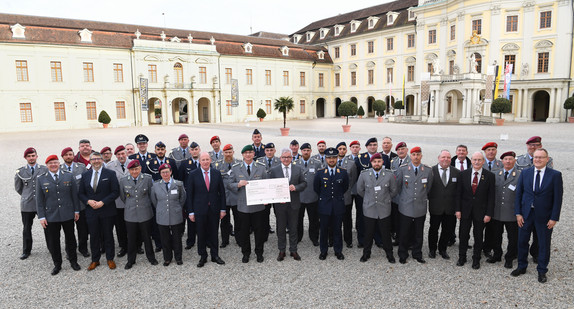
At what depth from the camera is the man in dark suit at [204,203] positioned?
635 cm

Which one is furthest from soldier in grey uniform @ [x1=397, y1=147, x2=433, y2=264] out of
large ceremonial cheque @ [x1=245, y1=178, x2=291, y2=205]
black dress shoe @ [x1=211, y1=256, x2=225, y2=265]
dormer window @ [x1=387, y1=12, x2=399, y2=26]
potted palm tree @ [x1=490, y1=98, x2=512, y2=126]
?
A: dormer window @ [x1=387, y1=12, x2=399, y2=26]

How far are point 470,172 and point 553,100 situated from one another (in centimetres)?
3918

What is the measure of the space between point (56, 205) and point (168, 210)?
5.63 feet

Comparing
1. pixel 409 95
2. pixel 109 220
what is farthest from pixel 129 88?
pixel 109 220

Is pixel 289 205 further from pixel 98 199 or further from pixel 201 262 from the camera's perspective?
pixel 98 199

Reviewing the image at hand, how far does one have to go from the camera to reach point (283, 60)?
5203cm

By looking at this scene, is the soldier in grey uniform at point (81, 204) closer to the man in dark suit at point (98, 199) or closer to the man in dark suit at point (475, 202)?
the man in dark suit at point (98, 199)

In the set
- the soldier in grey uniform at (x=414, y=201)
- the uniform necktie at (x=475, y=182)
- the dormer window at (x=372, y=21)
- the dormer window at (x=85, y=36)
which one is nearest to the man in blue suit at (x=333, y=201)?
the soldier in grey uniform at (x=414, y=201)

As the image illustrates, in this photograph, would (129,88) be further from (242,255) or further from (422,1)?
(242,255)

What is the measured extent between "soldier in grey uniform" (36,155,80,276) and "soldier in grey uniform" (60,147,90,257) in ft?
0.83

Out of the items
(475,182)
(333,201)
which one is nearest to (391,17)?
(475,182)

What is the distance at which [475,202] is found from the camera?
19.8 feet

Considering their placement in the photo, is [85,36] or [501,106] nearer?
[501,106]

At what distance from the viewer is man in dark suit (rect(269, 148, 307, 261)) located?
653 centimetres
